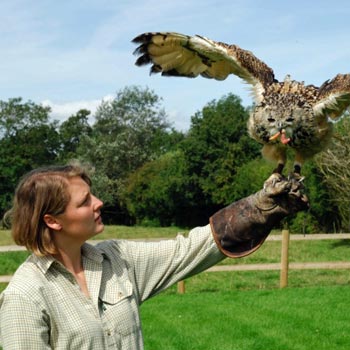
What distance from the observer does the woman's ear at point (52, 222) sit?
230cm

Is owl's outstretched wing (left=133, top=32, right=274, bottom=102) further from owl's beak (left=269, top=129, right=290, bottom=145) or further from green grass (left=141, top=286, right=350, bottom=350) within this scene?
green grass (left=141, top=286, right=350, bottom=350)

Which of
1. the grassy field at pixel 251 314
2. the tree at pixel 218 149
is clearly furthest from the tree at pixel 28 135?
the grassy field at pixel 251 314

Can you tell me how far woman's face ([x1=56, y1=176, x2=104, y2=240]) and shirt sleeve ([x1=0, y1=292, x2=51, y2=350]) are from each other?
1.01 feet

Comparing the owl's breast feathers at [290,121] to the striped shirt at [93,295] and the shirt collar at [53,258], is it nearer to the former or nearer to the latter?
the striped shirt at [93,295]

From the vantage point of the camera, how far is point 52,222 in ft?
7.58

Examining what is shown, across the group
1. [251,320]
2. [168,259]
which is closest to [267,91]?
[168,259]

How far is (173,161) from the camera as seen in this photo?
33.0 m

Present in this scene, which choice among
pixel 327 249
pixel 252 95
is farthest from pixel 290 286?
pixel 252 95

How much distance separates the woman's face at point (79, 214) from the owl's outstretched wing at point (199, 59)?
80.6 inches

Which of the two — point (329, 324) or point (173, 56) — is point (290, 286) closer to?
point (329, 324)

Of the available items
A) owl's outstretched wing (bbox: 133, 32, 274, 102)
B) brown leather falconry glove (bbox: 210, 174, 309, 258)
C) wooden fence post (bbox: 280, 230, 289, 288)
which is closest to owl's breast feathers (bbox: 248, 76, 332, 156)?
owl's outstretched wing (bbox: 133, 32, 274, 102)

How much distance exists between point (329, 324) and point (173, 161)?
25329 mm

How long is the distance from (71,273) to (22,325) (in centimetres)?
27

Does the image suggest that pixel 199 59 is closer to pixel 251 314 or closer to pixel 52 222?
pixel 52 222
